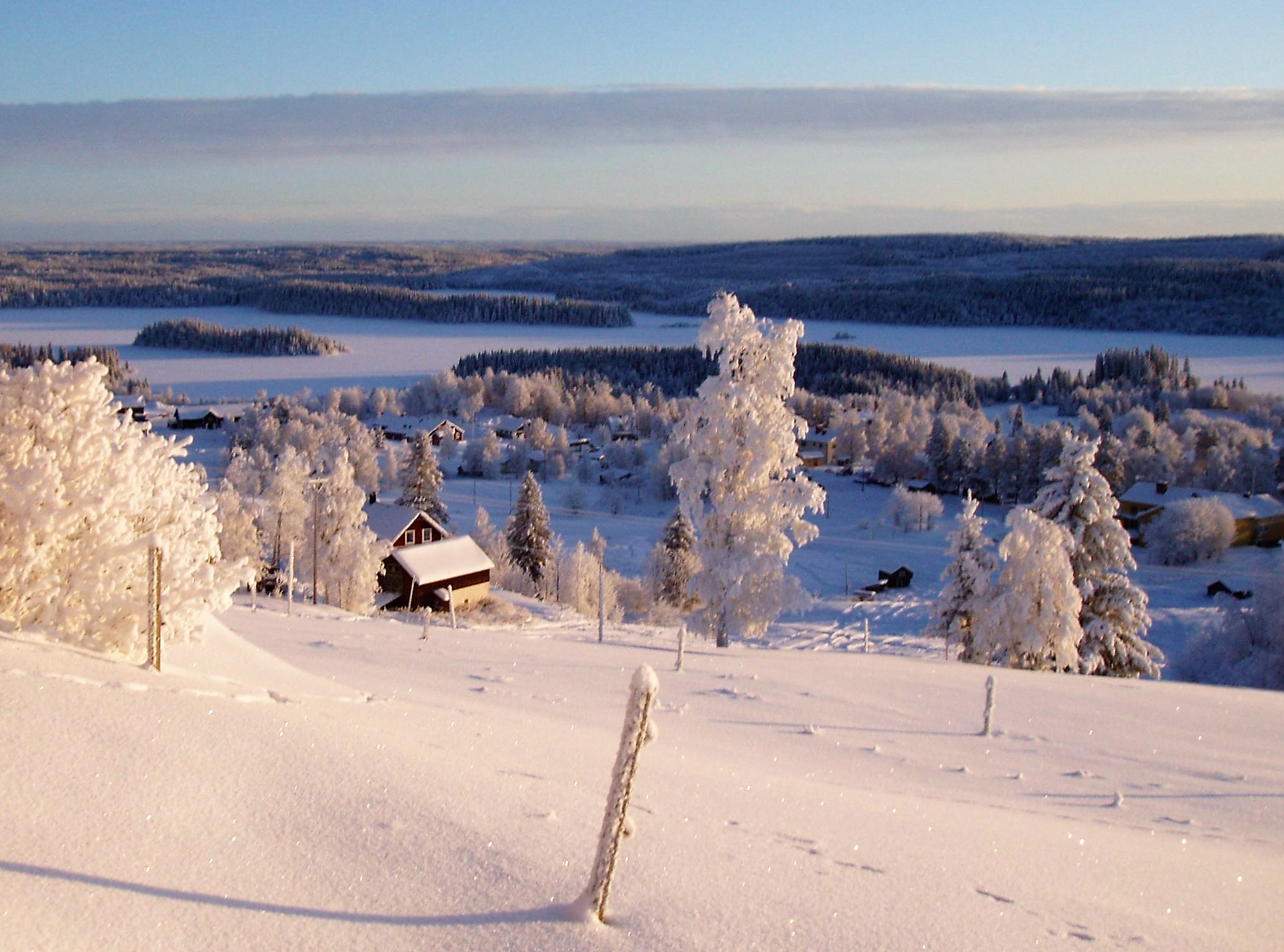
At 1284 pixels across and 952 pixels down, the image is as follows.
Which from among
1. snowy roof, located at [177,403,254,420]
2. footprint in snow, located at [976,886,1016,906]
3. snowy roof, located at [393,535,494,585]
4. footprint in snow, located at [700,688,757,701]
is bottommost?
snowy roof, located at [177,403,254,420]

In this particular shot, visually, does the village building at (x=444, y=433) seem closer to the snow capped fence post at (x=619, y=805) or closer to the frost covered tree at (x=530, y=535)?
the frost covered tree at (x=530, y=535)

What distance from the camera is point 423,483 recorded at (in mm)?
56000

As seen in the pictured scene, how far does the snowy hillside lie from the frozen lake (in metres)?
112

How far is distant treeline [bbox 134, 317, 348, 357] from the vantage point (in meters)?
153

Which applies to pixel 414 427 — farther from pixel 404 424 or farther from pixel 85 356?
pixel 85 356

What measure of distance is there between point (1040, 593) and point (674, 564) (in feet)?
75.8

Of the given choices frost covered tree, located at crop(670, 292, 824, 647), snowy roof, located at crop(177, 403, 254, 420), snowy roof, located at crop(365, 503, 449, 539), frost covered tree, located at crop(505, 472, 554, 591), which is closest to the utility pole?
snowy roof, located at crop(365, 503, 449, 539)

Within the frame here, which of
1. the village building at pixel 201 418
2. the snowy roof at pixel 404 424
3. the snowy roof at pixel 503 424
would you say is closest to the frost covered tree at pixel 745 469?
the snowy roof at pixel 404 424

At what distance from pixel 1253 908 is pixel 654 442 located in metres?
88.5

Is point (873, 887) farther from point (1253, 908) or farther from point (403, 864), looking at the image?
point (1253, 908)

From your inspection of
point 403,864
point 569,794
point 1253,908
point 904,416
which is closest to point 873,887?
point 569,794

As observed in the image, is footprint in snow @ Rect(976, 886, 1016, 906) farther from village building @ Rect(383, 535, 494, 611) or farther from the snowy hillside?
village building @ Rect(383, 535, 494, 611)

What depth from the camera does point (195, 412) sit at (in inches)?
3718

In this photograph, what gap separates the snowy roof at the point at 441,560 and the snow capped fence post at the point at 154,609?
26844 mm
